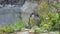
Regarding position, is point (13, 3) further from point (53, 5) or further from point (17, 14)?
point (53, 5)

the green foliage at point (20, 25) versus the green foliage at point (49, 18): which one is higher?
the green foliage at point (49, 18)

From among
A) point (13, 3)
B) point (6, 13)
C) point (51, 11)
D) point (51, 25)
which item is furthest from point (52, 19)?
point (13, 3)

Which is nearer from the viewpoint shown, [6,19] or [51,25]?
[51,25]

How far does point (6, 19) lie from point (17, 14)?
0.97 feet

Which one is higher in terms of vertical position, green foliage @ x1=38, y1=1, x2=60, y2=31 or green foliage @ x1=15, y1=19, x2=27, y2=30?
green foliage @ x1=38, y1=1, x2=60, y2=31

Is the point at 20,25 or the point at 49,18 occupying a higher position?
the point at 49,18

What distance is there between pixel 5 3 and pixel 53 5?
1740mm

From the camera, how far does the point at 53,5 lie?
12.7ft

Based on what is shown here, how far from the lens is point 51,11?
11.8 ft

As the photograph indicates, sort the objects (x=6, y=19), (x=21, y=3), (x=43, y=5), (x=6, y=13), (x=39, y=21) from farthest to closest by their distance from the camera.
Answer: (x=21, y=3), (x=6, y=13), (x=6, y=19), (x=43, y=5), (x=39, y=21)

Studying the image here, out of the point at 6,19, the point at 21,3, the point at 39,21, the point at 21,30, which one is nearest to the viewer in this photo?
the point at 21,30

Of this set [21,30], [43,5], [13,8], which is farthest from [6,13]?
[21,30]

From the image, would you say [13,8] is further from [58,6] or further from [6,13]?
[58,6]

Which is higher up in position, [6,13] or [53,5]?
[53,5]
